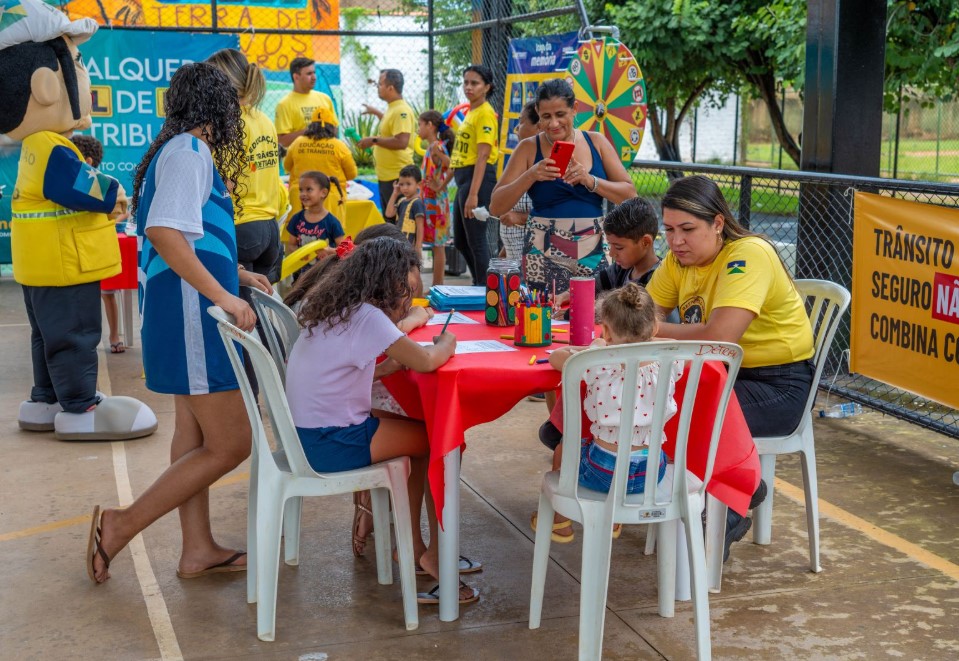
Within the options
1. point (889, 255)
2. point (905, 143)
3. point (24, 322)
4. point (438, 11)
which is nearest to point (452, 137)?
point (438, 11)

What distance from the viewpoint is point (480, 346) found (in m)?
3.64

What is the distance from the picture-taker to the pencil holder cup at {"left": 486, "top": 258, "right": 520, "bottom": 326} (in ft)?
13.1

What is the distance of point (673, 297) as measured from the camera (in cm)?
400

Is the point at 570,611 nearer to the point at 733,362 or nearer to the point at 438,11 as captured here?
the point at 733,362

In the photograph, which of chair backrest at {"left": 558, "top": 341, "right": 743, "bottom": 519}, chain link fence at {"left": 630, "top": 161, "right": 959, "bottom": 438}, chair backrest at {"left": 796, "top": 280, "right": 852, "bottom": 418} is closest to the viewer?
chair backrest at {"left": 558, "top": 341, "right": 743, "bottom": 519}

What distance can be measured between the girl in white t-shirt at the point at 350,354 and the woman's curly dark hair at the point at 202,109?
0.65m

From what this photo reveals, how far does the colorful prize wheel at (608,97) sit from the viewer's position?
618 centimetres

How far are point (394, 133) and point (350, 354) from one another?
6.56 metres

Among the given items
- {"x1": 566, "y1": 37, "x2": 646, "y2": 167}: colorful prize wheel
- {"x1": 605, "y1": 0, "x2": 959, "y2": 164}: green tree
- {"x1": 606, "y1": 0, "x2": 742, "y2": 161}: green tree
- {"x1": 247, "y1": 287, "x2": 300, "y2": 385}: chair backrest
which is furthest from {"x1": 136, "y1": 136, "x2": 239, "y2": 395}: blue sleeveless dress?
{"x1": 606, "y1": 0, "x2": 742, "y2": 161}: green tree

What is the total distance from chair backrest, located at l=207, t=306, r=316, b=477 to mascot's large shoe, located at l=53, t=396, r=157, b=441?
2.39 metres

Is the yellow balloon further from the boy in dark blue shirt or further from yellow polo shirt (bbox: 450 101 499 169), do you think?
yellow polo shirt (bbox: 450 101 499 169)

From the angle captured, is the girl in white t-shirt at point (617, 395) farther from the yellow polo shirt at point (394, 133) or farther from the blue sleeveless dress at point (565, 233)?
the yellow polo shirt at point (394, 133)

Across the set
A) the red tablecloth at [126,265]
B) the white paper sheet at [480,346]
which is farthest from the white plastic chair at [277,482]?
the red tablecloth at [126,265]

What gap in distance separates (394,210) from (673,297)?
235 inches
